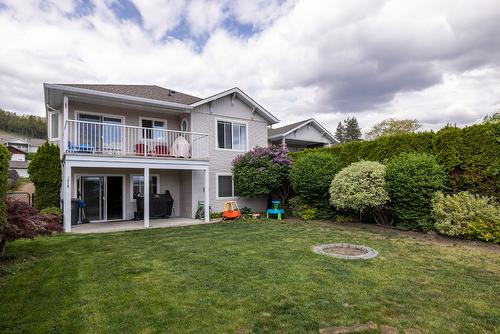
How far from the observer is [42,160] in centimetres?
1188

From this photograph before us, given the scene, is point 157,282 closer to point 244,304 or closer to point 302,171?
point 244,304

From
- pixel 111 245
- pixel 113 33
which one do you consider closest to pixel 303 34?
pixel 113 33

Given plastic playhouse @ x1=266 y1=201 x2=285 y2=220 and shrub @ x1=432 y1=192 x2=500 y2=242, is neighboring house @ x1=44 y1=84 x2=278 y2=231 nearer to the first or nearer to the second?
plastic playhouse @ x1=266 y1=201 x2=285 y2=220

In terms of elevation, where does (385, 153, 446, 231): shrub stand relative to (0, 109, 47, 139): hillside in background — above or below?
below

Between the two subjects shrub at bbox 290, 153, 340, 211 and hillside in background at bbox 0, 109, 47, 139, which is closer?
shrub at bbox 290, 153, 340, 211

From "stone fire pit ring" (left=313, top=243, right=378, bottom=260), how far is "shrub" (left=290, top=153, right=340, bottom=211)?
475 centimetres

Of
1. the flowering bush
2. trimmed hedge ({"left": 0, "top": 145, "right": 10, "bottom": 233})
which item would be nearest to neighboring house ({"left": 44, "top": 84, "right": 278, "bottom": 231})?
the flowering bush

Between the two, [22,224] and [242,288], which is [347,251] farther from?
[22,224]

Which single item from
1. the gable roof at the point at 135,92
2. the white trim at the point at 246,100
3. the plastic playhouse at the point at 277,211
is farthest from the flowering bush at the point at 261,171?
the gable roof at the point at 135,92

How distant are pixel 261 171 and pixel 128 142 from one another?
6022mm

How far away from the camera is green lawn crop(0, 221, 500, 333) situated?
10.5 feet

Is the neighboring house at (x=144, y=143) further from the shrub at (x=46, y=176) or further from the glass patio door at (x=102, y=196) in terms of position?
the shrub at (x=46, y=176)

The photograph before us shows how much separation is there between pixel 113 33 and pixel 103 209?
26.3 ft

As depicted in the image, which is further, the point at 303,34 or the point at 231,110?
the point at 231,110
